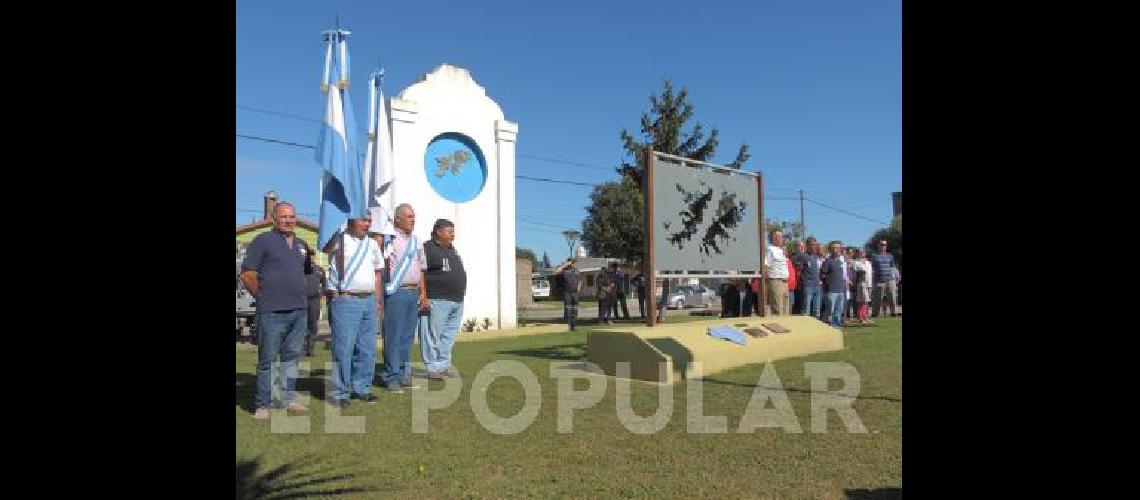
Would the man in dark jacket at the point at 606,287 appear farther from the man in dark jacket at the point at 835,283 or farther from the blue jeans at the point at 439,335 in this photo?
the blue jeans at the point at 439,335

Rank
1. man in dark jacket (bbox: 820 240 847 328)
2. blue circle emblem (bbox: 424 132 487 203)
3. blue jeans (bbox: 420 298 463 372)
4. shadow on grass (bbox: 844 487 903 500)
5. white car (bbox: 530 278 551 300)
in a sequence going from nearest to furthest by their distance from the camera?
shadow on grass (bbox: 844 487 903 500)
blue jeans (bbox: 420 298 463 372)
man in dark jacket (bbox: 820 240 847 328)
blue circle emblem (bbox: 424 132 487 203)
white car (bbox: 530 278 551 300)

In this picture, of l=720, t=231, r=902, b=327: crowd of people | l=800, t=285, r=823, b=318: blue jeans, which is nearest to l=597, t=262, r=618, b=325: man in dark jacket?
l=720, t=231, r=902, b=327: crowd of people

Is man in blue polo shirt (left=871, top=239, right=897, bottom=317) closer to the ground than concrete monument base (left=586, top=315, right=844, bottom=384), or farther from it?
farther from it

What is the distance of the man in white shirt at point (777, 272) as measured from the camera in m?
12.4

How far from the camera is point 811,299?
559 inches

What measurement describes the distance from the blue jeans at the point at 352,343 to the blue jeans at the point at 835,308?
10039 mm

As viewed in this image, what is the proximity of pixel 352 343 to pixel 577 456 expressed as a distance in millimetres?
3004

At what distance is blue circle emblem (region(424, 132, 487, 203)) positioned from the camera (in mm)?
16562

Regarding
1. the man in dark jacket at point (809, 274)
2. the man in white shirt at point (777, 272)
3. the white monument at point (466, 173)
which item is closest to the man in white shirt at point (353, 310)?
the man in white shirt at point (777, 272)

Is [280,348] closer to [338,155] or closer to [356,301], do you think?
[356,301]

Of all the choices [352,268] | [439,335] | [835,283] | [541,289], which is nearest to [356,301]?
[352,268]

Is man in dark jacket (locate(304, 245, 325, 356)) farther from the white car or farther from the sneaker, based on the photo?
the white car

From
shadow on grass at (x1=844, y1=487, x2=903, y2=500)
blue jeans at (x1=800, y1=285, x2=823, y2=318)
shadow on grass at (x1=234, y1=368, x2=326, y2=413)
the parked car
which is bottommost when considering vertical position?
the parked car
